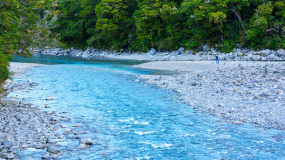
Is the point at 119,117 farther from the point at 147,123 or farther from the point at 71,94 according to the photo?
the point at 71,94

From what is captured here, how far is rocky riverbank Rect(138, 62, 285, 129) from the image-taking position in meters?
9.78

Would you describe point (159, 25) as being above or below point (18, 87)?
above

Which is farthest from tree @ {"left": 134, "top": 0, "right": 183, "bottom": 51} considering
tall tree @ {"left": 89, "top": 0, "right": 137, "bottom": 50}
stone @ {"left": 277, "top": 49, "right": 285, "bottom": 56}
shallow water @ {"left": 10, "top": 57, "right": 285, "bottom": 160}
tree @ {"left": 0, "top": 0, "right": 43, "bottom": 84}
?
tree @ {"left": 0, "top": 0, "right": 43, "bottom": 84}

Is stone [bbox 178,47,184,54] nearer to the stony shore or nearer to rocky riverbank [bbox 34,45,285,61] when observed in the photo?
rocky riverbank [bbox 34,45,285,61]

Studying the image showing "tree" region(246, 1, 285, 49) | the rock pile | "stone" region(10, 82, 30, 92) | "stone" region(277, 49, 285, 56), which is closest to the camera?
the rock pile

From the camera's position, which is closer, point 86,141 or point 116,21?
point 86,141

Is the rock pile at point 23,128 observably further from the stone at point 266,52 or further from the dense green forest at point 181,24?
the stone at point 266,52

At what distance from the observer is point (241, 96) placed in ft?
41.5

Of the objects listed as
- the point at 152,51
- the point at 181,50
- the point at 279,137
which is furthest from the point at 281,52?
the point at 279,137

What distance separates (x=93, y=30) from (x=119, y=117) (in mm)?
50924

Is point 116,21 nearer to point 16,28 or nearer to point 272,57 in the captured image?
point 272,57

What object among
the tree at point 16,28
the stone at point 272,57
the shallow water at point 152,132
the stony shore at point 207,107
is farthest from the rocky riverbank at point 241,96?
the stone at point 272,57

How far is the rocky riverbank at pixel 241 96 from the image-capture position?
978 cm

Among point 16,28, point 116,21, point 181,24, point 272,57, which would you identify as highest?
point 116,21
